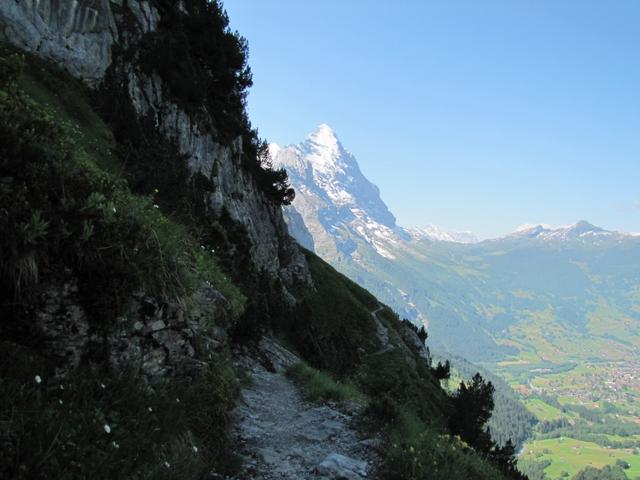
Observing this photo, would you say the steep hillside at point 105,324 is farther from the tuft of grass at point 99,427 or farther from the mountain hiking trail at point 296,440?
the mountain hiking trail at point 296,440

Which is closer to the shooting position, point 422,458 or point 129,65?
point 422,458

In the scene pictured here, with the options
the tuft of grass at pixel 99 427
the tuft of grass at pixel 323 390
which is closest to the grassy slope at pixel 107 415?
the tuft of grass at pixel 99 427

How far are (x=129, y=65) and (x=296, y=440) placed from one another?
24743 mm

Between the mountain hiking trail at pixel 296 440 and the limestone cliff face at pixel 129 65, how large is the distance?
19321 mm

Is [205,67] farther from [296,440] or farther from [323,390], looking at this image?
[296,440]

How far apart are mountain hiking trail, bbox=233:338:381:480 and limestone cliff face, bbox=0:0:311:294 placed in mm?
19321

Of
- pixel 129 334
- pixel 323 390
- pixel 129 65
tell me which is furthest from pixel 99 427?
pixel 129 65

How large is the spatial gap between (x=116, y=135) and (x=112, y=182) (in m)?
16.7

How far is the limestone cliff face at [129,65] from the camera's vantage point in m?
21.7

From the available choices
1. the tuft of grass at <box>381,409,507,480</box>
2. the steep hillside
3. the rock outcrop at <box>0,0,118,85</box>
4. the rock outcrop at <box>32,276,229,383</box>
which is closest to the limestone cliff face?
the rock outcrop at <box>0,0,118,85</box>

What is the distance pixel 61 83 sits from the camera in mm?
20953

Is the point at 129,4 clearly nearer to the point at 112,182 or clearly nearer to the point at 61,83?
the point at 61,83

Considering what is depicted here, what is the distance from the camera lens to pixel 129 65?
26.7 metres

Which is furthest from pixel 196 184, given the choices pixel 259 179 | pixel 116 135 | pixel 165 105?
pixel 259 179
